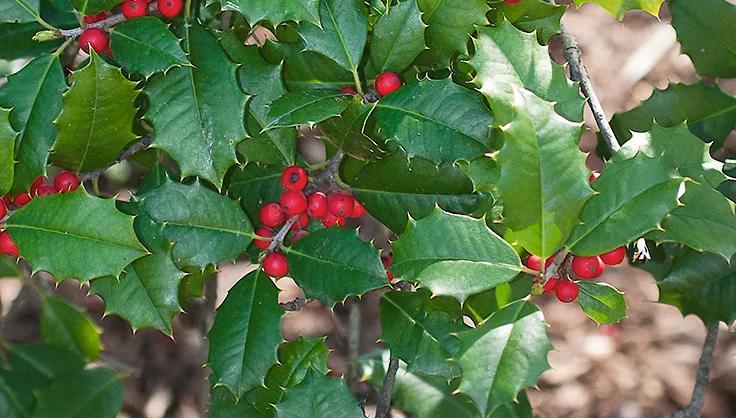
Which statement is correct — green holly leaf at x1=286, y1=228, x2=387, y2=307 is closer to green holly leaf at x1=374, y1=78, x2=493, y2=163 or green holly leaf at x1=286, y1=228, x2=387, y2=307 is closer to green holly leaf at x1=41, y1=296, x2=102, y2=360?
green holly leaf at x1=374, y1=78, x2=493, y2=163

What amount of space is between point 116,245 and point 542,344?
589 mm

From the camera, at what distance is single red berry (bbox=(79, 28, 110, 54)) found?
130cm

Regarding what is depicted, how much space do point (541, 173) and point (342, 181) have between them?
38 centimetres

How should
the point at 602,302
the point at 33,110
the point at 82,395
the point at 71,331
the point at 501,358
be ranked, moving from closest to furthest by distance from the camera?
1. the point at 501,358
2. the point at 602,302
3. the point at 33,110
4. the point at 82,395
5. the point at 71,331

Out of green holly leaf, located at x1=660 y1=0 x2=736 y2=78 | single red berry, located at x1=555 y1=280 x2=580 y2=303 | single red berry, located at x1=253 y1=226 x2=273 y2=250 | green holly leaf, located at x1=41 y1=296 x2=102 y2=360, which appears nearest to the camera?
single red berry, located at x1=555 y1=280 x2=580 y2=303

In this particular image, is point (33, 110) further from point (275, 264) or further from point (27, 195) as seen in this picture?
point (275, 264)

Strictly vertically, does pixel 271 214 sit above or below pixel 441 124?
below

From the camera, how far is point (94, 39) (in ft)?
4.26

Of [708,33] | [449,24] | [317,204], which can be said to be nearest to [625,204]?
[449,24]

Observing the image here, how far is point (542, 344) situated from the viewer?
1.08m

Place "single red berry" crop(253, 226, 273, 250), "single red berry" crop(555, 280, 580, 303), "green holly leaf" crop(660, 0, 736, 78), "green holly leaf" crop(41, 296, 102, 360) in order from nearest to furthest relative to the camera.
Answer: "single red berry" crop(555, 280, 580, 303), "single red berry" crop(253, 226, 273, 250), "green holly leaf" crop(660, 0, 736, 78), "green holly leaf" crop(41, 296, 102, 360)

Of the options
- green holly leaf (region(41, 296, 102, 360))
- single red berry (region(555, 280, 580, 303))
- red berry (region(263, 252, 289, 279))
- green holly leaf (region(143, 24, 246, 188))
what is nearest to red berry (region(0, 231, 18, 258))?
green holly leaf (region(143, 24, 246, 188))

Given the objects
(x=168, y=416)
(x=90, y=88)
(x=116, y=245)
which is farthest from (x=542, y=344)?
(x=168, y=416)

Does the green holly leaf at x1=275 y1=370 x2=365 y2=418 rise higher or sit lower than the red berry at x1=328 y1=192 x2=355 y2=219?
lower
